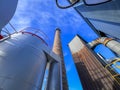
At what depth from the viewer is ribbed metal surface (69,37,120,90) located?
10.1m

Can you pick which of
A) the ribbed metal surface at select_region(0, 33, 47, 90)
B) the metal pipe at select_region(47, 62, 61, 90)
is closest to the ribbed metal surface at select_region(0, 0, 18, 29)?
the ribbed metal surface at select_region(0, 33, 47, 90)

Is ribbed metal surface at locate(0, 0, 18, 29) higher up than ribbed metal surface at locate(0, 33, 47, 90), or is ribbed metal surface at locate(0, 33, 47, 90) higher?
ribbed metal surface at locate(0, 0, 18, 29)

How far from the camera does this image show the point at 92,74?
39.3ft

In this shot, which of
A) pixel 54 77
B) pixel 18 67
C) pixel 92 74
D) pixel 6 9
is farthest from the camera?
pixel 92 74

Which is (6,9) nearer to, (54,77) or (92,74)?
(54,77)

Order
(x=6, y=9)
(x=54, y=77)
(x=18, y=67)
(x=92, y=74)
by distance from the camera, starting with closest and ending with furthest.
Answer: (x=18, y=67)
(x=6, y=9)
(x=54, y=77)
(x=92, y=74)

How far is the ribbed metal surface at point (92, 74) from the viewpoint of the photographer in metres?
10.1

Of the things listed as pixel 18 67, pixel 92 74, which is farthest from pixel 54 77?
pixel 92 74

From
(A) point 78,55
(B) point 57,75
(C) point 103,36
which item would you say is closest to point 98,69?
(C) point 103,36

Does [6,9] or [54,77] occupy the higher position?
[6,9]

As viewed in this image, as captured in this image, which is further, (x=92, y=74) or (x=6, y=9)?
(x=92, y=74)

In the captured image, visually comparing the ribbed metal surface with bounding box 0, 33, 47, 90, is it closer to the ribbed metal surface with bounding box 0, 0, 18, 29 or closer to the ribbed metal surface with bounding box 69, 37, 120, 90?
the ribbed metal surface with bounding box 0, 0, 18, 29

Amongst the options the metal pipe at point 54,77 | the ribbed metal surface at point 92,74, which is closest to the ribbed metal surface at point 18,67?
the metal pipe at point 54,77

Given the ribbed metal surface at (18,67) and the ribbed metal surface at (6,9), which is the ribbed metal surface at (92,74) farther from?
the ribbed metal surface at (6,9)
